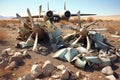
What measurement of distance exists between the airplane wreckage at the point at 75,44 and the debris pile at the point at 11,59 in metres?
1.81

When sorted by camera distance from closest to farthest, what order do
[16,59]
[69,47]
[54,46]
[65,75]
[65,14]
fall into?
[65,75], [16,59], [69,47], [54,46], [65,14]

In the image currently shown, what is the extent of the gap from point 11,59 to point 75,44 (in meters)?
4.95

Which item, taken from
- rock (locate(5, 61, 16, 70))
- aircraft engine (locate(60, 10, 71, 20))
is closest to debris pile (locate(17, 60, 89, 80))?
rock (locate(5, 61, 16, 70))

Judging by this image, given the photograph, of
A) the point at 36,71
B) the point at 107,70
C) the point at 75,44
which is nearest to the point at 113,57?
the point at 107,70

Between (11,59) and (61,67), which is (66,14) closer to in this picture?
(11,59)

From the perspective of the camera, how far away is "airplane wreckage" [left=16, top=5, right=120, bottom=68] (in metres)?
15.3

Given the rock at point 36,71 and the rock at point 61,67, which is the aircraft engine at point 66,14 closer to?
the rock at point 61,67

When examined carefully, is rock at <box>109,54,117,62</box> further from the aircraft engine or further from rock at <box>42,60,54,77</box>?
the aircraft engine

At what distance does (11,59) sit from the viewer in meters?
15.1

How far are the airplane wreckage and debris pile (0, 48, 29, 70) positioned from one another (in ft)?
5.95

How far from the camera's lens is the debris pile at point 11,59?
574 inches

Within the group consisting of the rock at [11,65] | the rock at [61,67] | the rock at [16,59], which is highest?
the rock at [16,59]

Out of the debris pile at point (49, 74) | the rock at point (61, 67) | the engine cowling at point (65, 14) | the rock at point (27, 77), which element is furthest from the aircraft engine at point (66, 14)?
the rock at point (27, 77)

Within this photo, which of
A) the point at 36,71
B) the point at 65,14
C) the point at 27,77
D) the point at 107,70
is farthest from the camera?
the point at 65,14
